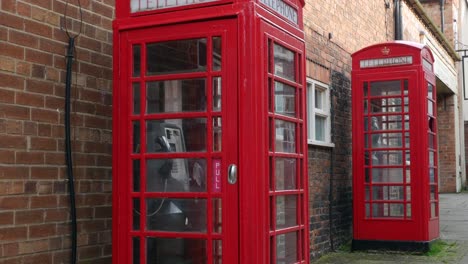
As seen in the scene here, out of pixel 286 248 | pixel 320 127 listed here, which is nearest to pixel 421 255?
pixel 320 127

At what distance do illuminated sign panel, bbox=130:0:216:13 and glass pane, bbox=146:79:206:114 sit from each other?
51cm

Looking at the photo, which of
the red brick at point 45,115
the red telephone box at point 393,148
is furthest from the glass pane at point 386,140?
the red brick at point 45,115

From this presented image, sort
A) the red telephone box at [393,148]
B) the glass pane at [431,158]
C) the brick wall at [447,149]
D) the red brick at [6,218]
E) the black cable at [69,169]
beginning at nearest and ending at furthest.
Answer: the red brick at [6,218]
the black cable at [69,169]
the red telephone box at [393,148]
the glass pane at [431,158]
the brick wall at [447,149]

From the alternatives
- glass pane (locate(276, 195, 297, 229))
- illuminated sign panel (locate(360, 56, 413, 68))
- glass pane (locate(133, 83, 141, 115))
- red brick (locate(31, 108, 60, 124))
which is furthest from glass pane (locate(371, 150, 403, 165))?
red brick (locate(31, 108, 60, 124))

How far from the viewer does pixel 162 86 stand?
4.06 metres

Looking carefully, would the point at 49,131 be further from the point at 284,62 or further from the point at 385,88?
the point at 385,88

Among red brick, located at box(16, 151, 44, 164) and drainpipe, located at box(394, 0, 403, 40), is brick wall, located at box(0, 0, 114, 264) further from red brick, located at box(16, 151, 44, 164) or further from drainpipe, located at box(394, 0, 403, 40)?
drainpipe, located at box(394, 0, 403, 40)

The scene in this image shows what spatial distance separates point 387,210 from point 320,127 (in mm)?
1514

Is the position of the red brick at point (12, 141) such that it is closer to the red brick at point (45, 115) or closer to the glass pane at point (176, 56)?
the red brick at point (45, 115)

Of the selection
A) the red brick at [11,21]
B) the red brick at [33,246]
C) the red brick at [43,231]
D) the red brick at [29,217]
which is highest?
the red brick at [11,21]

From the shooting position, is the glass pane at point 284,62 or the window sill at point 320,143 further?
the window sill at point 320,143

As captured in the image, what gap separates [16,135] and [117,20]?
3.36 ft

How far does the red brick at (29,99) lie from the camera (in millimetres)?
3977

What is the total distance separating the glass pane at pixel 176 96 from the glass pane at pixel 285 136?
0.57m
